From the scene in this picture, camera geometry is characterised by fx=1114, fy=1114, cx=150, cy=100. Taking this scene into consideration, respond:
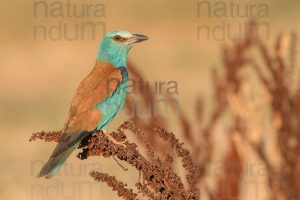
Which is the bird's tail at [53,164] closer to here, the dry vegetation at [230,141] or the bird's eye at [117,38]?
the dry vegetation at [230,141]

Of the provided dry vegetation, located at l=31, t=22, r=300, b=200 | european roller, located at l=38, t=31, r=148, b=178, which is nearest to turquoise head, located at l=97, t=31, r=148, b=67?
european roller, located at l=38, t=31, r=148, b=178

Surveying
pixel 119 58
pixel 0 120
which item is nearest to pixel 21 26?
pixel 0 120

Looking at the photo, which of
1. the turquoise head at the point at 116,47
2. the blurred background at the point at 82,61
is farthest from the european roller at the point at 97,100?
the blurred background at the point at 82,61

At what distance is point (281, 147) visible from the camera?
589 cm

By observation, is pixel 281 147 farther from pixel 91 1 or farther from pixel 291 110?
pixel 91 1

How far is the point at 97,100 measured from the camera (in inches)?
282

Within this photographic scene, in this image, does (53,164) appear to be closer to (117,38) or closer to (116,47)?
(116,47)

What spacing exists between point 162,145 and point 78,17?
731 inches

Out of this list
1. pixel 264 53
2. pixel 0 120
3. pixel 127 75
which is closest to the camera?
pixel 264 53

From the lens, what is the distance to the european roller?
6.51 meters

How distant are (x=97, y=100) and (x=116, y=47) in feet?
3.24

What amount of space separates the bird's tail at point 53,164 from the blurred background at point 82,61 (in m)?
2.07

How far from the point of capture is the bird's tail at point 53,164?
6375 mm

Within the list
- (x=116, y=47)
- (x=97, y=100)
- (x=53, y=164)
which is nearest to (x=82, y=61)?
(x=116, y=47)
